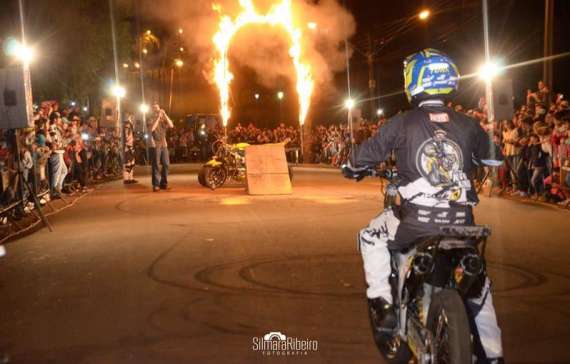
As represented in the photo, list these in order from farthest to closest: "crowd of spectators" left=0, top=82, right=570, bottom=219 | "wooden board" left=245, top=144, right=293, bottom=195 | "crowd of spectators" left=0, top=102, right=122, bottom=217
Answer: "wooden board" left=245, top=144, right=293, bottom=195 < "crowd of spectators" left=0, top=82, right=570, bottom=219 < "crowd of spectators" left=0, top=102, right=122, bottom=217

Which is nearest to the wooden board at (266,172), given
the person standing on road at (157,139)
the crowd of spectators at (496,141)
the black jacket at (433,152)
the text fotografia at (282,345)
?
the person standing on road at (157,139)

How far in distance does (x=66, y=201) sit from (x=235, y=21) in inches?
565

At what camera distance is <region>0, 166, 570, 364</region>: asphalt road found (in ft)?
19.5

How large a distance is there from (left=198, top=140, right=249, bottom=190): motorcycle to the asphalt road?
6.24 m

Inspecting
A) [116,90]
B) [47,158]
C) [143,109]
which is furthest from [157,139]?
[143,109]

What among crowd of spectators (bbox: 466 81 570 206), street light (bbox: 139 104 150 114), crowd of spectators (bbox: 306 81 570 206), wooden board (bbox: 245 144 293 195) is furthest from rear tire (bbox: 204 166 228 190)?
street light (bbox: 139 104 150 114)

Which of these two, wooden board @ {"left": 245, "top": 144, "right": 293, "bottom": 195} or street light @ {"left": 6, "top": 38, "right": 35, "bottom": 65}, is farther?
wooden board @ {"left": 245, "top": 144, "right": 293, "bottom": 195}

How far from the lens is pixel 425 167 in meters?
4.70

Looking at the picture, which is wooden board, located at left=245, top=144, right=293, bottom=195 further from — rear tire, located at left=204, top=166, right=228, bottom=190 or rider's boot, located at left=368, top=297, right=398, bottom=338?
rider's boot, located at left=368, top=297, right=398, bottom=338

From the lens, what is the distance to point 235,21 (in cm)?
3097

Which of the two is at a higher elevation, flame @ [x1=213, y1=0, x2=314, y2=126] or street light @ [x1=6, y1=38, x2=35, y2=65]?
flame @ [x1=213, y1=0, x2=314, y2=126]

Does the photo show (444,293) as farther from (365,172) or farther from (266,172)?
(266,172)

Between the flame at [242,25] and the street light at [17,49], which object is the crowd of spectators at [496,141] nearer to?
the street light at [17,49]

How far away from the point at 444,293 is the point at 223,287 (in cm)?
415
